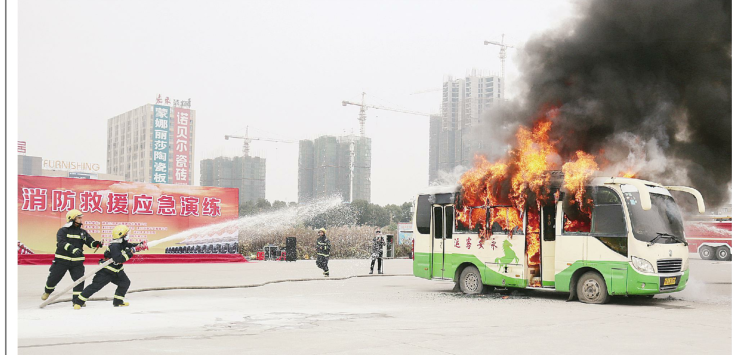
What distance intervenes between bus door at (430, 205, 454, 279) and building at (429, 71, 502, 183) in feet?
54.8

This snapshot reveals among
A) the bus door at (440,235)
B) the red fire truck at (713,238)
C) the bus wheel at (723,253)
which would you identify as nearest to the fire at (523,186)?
the bus door at (440,235)

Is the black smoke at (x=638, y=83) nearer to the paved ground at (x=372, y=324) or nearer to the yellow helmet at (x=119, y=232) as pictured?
the paved ground at (x=372, y=324)

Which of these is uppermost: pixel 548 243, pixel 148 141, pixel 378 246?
pixel 148 141

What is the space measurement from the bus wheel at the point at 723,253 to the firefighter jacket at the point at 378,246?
79.9ft

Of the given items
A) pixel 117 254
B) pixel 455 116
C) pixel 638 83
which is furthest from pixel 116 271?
pixel 455 116

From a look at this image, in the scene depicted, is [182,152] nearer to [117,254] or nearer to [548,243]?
[117,254]

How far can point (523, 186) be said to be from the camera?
14.2m

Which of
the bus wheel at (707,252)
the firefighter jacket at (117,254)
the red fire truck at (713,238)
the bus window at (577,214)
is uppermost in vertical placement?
the bus window at (577,214)

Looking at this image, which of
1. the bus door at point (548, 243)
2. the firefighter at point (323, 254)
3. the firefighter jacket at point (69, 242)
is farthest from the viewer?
the firefighter at point (323, 254)

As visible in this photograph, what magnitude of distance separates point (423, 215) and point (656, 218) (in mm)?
5510

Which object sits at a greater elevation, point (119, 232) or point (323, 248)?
point (119, 232)

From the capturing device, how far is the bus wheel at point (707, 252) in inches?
1487

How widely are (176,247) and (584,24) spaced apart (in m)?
22.9

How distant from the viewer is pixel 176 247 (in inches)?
1256
